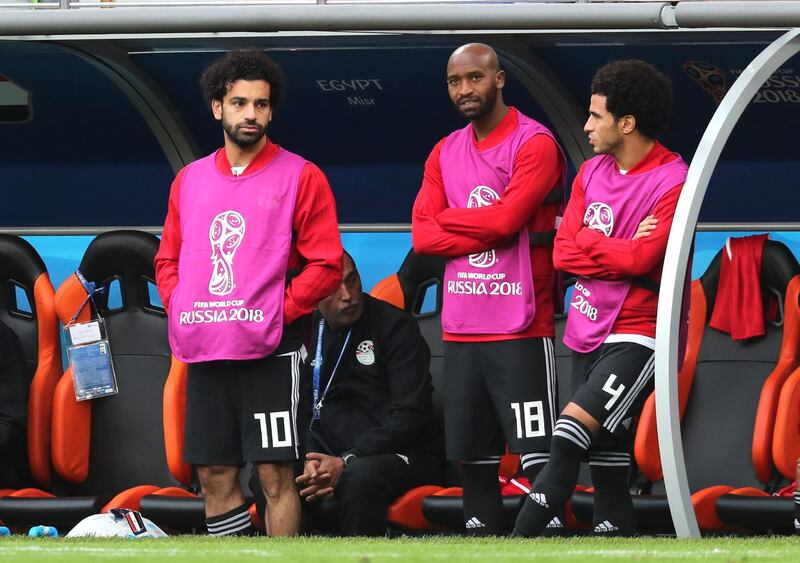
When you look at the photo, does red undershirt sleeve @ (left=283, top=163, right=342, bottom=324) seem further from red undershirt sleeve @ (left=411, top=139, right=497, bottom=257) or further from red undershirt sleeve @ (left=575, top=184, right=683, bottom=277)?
red undershirt sleeve @ (left=575, top=184, right=683, bottom=277)

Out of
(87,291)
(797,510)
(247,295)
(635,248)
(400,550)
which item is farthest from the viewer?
(87,291)

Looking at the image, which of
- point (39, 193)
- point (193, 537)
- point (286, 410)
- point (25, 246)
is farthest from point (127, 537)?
point (39, 193)

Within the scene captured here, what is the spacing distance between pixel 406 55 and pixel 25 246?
1891 millimetres

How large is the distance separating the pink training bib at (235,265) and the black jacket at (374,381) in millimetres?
1109

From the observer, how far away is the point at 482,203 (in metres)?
6.27

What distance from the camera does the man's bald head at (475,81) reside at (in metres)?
6.28

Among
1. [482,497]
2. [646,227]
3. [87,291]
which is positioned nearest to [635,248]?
[646,227]

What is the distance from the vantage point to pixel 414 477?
6.98m

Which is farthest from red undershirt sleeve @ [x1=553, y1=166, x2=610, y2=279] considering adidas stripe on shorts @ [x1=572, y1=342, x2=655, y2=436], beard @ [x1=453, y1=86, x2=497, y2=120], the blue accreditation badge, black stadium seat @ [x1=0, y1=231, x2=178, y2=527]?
the blue accreditation badge

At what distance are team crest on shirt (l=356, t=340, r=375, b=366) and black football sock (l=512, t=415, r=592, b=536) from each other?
→ 162 centimetres

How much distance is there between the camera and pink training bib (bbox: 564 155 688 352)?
5840 millimetres

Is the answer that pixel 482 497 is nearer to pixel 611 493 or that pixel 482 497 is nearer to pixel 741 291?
pixel 611 493

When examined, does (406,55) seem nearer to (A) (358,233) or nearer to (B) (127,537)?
(A) (358,233)

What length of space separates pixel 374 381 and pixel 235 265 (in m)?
1.28
